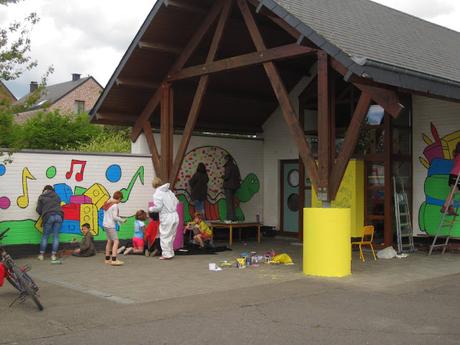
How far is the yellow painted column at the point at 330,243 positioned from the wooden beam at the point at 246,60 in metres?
2.98

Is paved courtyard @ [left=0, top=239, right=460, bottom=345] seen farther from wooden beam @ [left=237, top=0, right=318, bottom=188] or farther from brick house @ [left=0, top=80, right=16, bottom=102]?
brick house @ [left=0, top=80, right=16, bottom=102]

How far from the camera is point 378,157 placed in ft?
46.7

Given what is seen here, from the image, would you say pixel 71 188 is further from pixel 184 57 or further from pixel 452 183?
pixel 452 183

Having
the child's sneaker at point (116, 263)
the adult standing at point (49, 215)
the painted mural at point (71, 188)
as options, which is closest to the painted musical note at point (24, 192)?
the painted mural at point (71, 188)

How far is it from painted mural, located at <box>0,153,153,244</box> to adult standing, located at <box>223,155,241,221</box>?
251 cm

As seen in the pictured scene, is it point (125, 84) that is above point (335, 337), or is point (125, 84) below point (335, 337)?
above

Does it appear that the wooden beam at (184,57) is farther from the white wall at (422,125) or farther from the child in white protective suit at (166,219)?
the white wall at (422,125)

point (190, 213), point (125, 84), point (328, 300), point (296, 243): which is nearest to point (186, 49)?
point (125, 84)

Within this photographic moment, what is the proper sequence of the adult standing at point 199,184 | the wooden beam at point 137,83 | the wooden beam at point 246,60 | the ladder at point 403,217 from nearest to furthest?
the wooden beam at point 246,60
the ladder at point 403,217
the wooden beam at point 137,83
the adult standing at point 199,184

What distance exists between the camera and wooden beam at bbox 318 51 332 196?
34.2 ft

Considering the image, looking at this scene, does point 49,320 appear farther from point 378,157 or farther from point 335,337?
point 378,157

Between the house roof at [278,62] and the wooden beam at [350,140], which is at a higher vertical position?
the house roof at [278,62]

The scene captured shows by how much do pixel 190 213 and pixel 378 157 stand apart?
522 centimetres

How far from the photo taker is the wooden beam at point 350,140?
33.1 feet
